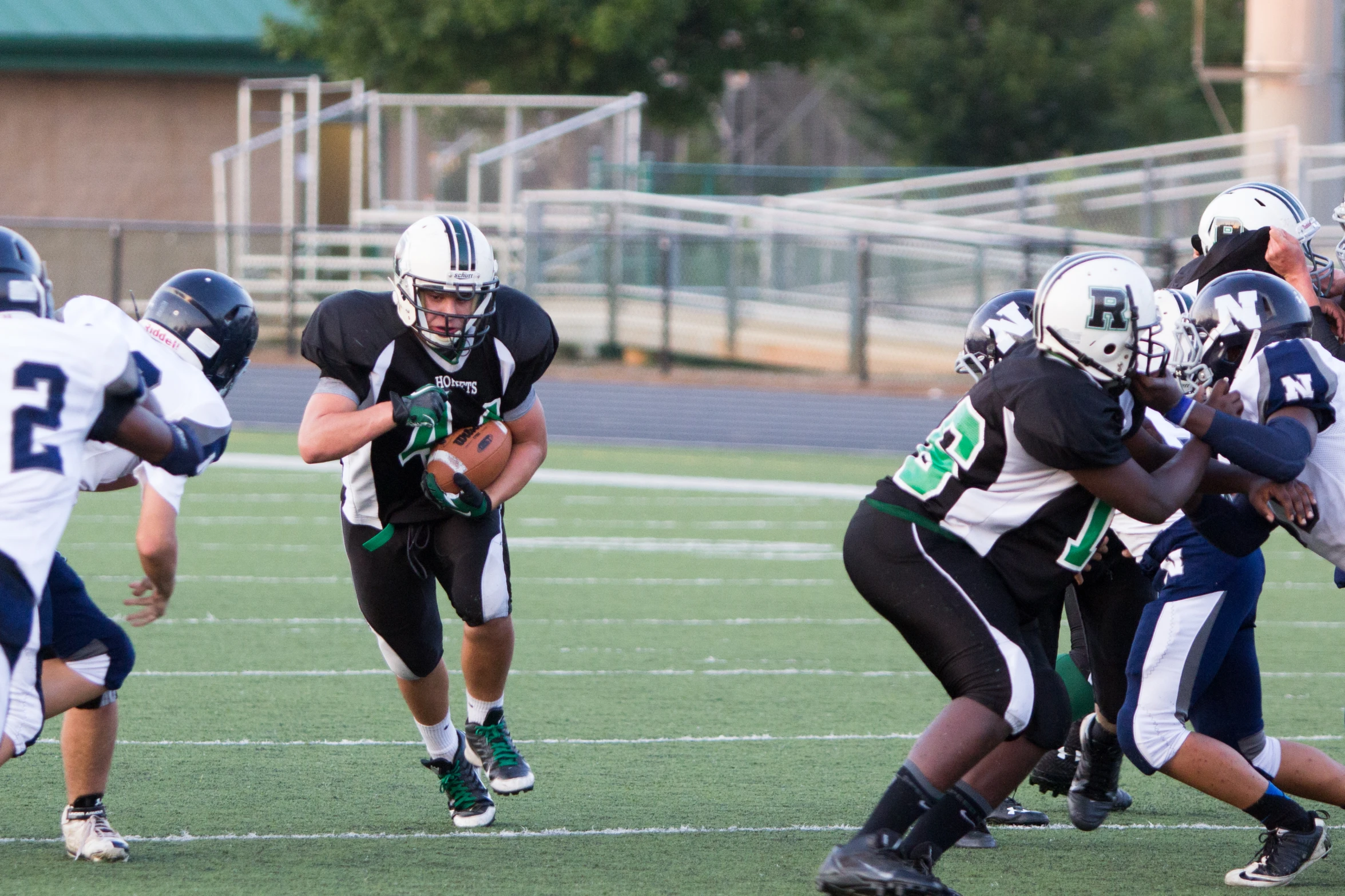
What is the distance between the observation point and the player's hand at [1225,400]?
166 inches

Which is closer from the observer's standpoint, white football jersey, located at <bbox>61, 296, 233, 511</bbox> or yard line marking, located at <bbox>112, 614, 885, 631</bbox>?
white football jersey, located at <bbox>61, 296, 233, 511</bbox>

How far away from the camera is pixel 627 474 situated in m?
13.3

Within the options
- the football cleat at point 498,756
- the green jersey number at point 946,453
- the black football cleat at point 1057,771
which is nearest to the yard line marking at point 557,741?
the football cleat at point 498,756

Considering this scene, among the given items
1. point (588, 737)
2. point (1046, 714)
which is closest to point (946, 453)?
point (1046, 714)

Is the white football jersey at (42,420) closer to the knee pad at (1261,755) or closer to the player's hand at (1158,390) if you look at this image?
the player's hand at (1158,390)

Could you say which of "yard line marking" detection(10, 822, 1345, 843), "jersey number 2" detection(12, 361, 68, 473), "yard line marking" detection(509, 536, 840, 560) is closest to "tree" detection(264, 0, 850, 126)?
"yard line marking" detection(509, 536, 840, 560)

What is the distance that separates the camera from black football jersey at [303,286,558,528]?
15.4 feet

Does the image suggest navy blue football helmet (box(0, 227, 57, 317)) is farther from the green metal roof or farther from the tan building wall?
the tan building wall

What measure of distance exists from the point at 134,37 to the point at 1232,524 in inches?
834

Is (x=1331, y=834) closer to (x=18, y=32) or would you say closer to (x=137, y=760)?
(x=137, y=760)

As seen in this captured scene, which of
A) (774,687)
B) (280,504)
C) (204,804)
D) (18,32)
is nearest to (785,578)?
(774,687)

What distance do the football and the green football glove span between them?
0.04 ft

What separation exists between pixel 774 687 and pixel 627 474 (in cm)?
673

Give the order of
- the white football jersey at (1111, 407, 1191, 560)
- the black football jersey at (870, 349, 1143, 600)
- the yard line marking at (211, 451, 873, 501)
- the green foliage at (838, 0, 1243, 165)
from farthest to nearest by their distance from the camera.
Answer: the green foliage at (838, 0, 1243, 165) < the yard line marking at (211, 451, 873, 501) < the white football jersey at (1111, 407, 1191, 560) < the black football jersey at (870, 349, 1143, 600)
